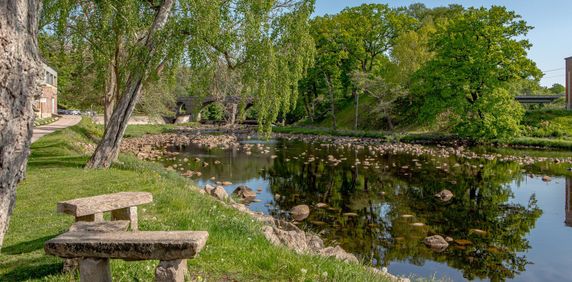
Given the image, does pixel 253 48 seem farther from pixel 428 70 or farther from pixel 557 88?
pixel 557 88

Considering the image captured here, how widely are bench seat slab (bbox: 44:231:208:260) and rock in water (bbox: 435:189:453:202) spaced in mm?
13356

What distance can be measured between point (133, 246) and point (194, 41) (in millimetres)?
10473

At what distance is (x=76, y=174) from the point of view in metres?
12.9

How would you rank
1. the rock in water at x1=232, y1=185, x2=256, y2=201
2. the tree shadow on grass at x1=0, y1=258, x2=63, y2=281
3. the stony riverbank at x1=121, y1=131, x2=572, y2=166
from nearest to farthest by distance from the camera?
the tree shadow on grass at x1=0, y1=258, x2=63, y2=281 → the rock in water at x1=232, y1=185, x2=256, y2=201 → the stony riverbank at x1=121, y1=131, x2=572, y2=166

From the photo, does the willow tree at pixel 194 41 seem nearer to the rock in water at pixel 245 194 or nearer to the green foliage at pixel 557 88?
the rock in water at pixel 245 194

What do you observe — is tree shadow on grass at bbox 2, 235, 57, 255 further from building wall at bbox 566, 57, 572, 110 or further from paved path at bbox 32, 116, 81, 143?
building wall at bbox 566, 57, 572, 110

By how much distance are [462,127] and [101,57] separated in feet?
91.7

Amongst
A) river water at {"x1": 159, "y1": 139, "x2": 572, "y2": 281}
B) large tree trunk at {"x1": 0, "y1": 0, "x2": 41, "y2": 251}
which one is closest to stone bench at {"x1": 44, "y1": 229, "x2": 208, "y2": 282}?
large tree trunk at {"x1": 0, "y1": 0, "x2": 41, "y2": 251}

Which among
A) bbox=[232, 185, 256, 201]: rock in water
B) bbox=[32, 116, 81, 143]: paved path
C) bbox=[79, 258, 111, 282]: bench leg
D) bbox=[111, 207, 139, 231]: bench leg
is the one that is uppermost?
bbox=[32, 116, 81, 143]: paved path

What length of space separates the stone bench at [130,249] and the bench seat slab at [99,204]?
4.14 feet

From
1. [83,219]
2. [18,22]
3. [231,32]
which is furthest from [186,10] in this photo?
[18,22]

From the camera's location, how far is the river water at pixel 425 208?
10039 mm

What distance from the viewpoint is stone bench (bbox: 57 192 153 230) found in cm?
567

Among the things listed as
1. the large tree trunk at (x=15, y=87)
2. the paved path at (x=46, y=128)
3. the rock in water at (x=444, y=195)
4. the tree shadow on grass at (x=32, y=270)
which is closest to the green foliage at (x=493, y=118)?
the rock in water at (x=444, y=195)
